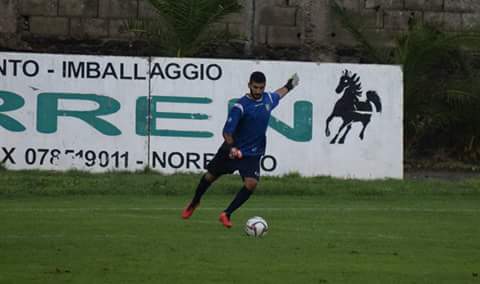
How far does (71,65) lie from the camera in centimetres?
2280

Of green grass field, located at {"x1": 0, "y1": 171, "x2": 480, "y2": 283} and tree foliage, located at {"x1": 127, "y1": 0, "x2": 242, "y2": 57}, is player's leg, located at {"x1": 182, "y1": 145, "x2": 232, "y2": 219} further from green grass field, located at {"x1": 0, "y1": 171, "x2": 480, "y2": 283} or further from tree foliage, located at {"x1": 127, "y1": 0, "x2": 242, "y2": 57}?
tree foliage, located at {"x1": 127, "y1": 0, "x2": 242, "y2": 57}

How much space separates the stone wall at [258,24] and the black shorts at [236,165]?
1196cm

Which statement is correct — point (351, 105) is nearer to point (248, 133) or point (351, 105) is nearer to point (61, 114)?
point (61, 114)

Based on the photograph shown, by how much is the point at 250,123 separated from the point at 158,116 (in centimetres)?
728

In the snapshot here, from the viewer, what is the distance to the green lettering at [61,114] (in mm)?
22641

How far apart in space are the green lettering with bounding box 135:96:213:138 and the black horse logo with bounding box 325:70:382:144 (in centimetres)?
230

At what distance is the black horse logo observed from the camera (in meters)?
22.9

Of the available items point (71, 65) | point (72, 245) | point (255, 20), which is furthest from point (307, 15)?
point (72, 245)

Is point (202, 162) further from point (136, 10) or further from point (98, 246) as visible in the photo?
point (98, 246)

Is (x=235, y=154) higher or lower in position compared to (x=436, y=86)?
lower

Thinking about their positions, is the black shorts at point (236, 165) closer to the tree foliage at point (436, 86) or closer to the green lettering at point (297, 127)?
the green lettering at point (297, 127)

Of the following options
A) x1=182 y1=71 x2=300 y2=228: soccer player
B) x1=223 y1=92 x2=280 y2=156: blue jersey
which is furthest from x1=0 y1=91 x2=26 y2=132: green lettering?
x1=223 y1=92 x2=280 y2=156: blue jersey

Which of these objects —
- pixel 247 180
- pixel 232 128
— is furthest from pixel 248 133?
pixel 247 180

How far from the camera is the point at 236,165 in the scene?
15.8m
